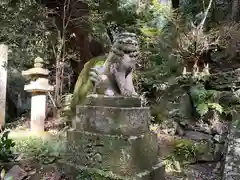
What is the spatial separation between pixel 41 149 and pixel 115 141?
2.11 m

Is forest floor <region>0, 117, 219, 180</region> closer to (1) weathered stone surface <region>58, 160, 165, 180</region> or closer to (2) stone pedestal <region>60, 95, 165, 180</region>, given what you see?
(1) weathered stone surface <region>58, 160, 165, 180</region>

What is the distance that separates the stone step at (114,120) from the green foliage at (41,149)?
1.09 metres

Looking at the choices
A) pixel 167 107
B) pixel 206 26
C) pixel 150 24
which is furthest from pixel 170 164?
pixel 206 26

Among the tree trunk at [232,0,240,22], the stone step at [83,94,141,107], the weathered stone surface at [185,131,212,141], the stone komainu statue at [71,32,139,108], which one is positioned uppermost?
the tree trunk at [232,0,240,22]

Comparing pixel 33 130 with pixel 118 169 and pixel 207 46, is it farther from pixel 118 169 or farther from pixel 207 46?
pixel 207 46

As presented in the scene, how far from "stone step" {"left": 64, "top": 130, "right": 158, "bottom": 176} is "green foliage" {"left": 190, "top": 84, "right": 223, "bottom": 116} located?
3427mm

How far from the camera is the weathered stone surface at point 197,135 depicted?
19.2ft

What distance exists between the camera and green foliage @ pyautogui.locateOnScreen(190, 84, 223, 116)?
6.39 meters

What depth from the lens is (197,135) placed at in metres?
6.15

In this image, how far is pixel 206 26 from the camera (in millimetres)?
9953

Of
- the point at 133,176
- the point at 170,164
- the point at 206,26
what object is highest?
the point at 206,26

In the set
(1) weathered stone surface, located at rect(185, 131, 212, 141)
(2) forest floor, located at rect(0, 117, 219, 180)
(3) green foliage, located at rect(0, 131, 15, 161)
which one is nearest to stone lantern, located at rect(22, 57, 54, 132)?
(2) forest floor, located at rect(0, 117, 219, 180)

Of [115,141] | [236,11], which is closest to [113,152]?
[115,141]

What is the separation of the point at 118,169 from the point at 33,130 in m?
3.89
